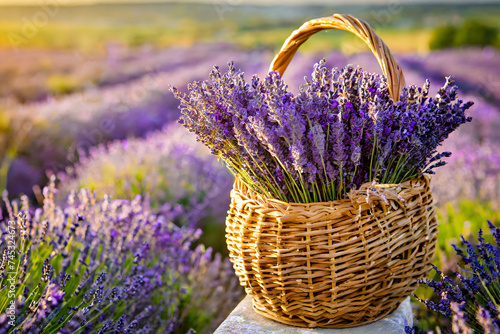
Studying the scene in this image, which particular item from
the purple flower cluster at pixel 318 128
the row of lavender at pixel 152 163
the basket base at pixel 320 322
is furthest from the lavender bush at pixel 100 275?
the purple flower cluster at pixel 318 128

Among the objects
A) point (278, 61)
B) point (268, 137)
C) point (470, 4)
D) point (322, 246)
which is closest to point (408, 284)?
point (322, 246)

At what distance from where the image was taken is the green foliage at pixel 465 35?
5793mm

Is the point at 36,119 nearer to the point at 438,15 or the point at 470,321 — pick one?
the point at 470,321

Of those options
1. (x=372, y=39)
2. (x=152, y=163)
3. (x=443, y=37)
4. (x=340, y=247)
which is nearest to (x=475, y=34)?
(x=443, y=37)

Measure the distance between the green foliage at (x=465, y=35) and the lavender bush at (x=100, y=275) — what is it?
17.8 ft

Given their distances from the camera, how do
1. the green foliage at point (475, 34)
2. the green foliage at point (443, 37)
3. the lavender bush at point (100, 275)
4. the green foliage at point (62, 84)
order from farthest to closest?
the green foliage at point (443, 37) < the green foliage at point (475, 34) < the green foliage at point (62, 84) < the lavender bush at point (100, 275)

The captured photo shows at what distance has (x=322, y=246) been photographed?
1.12 metres

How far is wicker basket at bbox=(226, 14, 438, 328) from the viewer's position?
112 centimetres

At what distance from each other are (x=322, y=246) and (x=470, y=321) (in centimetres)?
41

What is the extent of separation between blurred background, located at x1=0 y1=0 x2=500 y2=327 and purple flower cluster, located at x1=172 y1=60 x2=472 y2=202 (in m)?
1.28

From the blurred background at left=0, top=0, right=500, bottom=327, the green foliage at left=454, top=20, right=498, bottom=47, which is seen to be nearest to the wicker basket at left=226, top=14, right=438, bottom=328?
the blurred background at left=0, top=0, right=500, bottom=327

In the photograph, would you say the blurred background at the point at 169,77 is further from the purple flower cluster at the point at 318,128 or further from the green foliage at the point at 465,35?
the purple flower cluster at the point at 318,128

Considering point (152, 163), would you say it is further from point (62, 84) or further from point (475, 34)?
point (475, 34)

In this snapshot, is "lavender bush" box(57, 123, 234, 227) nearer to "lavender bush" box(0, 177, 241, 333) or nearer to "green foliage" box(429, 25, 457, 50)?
"lavender bush" box(0, 177, 241, 333)
